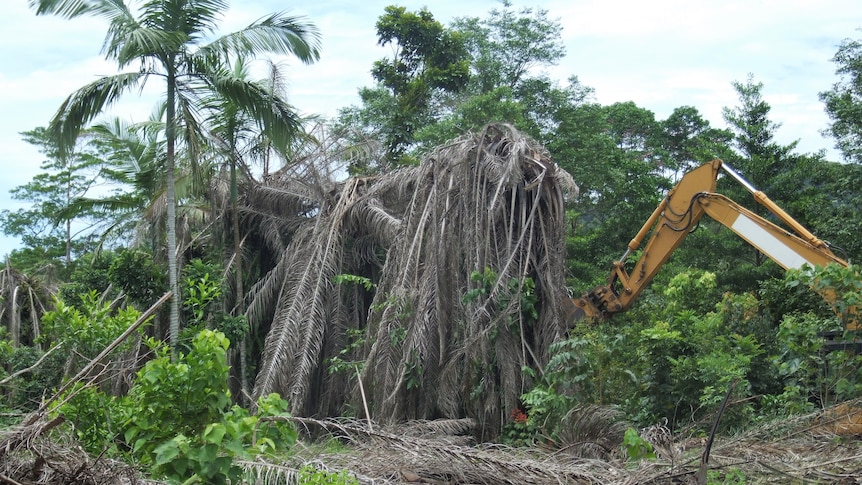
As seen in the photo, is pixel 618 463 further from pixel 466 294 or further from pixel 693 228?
pixel 693 228

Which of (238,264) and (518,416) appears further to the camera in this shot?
(238,264)

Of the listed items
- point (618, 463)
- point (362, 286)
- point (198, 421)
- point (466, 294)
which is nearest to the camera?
point (198, 421)

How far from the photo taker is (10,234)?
29.2 meters

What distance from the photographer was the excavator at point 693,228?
9430 millimetres

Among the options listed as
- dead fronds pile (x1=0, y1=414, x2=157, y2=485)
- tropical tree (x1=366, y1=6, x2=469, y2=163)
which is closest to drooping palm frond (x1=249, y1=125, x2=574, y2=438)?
dead fronds pile (x1=0, y1=414, x2=157, y2=485)

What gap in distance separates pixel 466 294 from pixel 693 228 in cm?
344

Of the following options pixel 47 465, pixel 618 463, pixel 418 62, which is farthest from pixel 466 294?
pixel 418 62

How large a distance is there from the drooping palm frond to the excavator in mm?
1017

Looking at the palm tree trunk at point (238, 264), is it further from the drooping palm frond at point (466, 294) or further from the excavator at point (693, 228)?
the excavator at point (693, 228)

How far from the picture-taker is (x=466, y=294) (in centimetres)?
1034

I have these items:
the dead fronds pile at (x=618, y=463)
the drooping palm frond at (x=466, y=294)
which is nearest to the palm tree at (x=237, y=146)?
the drooping palm frond at (x=466, y=294)

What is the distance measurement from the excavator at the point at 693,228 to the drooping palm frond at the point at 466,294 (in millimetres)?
1017

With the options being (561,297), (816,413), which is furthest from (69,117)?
(816,413)

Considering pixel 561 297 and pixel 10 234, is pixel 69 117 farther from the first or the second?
pixel 10 234
